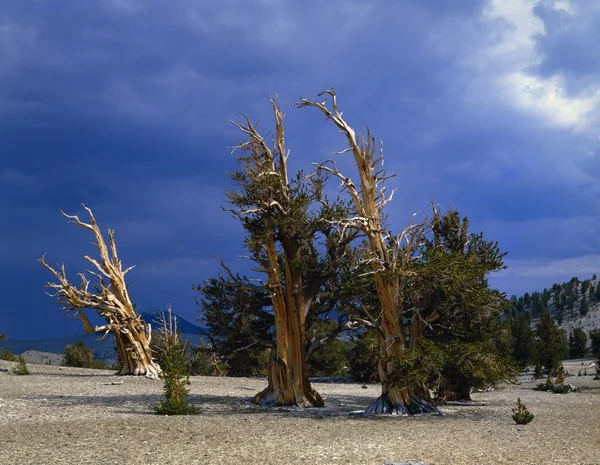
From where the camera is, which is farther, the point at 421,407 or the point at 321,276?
the point at 321,276

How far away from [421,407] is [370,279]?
13.5ft

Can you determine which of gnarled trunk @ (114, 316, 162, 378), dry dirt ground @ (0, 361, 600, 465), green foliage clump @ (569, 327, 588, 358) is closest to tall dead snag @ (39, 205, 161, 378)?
gnarled trunk @ (114, 316, 162, 378)

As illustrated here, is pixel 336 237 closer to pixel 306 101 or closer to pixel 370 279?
pixel 370 279

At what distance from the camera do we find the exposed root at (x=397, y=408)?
17.2 m

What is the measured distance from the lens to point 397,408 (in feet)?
56.6

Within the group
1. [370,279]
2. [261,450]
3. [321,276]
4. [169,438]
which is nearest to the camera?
[261,450]

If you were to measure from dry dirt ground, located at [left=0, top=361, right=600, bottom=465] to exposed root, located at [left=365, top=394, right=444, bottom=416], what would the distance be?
0.60 m

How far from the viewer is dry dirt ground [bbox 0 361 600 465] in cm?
986

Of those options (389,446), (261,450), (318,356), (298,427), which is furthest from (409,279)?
(318,356)

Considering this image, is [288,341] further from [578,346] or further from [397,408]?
[578,346]

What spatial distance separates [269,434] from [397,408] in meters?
5.92

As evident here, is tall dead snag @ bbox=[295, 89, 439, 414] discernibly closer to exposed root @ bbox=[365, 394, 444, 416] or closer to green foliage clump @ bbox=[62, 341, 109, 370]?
exposed root @ bbox=[365, 394, 444, 416]

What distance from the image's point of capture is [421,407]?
17.6 meters

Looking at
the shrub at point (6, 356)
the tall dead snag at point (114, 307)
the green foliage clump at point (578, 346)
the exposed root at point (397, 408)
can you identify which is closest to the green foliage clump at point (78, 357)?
the shrub at point (6, 356)
